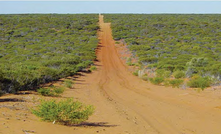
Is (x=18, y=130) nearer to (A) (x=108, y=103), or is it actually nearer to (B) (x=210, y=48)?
(A) (x=108, y=103)

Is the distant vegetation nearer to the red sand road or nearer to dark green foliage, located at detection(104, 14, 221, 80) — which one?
dark green foliage, located at detection(104, 14, 221, 80)

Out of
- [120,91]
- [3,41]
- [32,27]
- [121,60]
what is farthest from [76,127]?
[32,27]

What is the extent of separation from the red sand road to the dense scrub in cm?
188

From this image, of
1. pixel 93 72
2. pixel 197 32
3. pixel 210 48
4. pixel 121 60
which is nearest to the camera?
pixel 93 72

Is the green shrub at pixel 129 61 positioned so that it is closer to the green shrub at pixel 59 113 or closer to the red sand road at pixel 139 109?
the red sand road at pixel 139 109

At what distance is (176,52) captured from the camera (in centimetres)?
2558

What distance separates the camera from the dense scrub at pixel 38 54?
11.7m

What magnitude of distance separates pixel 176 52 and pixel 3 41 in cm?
2090

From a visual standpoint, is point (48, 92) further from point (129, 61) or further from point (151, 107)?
point (129, 61)

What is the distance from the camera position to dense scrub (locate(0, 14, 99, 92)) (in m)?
11.7

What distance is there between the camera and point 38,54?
81.3 feet

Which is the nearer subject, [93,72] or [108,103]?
[108,103]

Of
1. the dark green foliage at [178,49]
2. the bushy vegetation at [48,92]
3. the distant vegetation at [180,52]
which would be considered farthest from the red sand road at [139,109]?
the dark green foliage at [178,49]

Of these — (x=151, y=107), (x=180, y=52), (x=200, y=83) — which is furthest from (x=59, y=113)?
(x=180, y=52)
